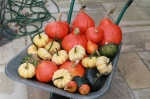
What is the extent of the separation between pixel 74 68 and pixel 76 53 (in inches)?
3.5

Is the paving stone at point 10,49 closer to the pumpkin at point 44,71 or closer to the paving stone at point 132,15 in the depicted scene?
the pumpkin at point 44,71

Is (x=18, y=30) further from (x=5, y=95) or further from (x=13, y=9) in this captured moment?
(x=5, y=95)

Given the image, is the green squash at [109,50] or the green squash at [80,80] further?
the green squash at [109,50]

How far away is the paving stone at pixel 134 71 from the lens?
6.47 ft

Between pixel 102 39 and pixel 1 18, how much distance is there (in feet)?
5.10

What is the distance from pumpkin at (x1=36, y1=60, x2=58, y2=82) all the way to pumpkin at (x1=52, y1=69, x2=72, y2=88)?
0.04 m

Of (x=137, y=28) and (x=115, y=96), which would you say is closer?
(x=115, y=96)

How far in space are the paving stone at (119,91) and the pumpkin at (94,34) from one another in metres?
0.68

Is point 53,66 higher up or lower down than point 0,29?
higher up

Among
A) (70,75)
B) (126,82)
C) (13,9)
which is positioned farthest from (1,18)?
(70,75)

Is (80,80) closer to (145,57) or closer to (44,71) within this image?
(44,71)

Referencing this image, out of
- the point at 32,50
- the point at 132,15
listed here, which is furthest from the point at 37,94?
the point at 132,15

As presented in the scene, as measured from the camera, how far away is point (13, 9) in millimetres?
2961

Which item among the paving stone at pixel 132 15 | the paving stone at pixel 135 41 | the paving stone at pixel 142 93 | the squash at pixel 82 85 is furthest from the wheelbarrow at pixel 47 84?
the paving stone at pixel 132 15
